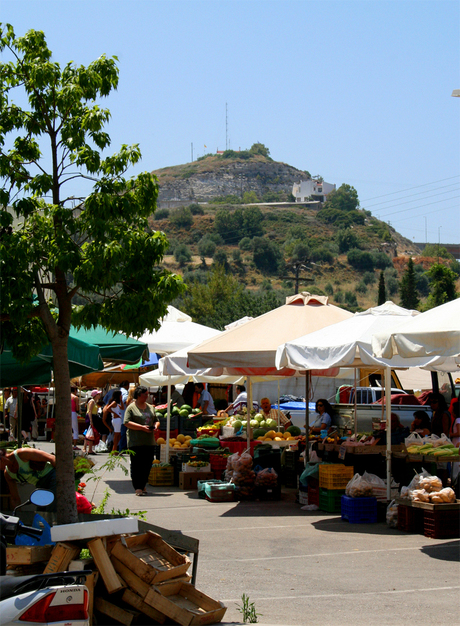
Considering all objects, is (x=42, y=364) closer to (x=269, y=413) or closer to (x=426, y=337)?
(x=426, y=337)

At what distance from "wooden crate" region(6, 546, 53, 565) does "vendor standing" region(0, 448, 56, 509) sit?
1.58 meters

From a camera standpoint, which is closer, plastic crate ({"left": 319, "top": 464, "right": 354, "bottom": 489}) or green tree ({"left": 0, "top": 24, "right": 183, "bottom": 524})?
green tree ({"left": 0, "top": 24, "right": 183, "bottom": 524})

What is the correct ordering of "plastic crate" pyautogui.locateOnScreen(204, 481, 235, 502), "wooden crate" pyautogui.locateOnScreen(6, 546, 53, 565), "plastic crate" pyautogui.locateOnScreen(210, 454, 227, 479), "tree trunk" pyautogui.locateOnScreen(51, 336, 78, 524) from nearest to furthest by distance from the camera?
"wooden crate" pyautogui.locateOnScreen(6, 546, 53, 565), "tree trunk" pyautogui.locateOnScreen(51, 336, 78, 524), "plastic crate" pyautogui.locateOnScreen(204, 481, 235, 502), "plastic crate" pyautogui.locateOnScreen(210, 454, 227, 479)

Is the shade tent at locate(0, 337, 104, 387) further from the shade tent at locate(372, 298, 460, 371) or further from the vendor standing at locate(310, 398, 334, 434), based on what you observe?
the vendor standing at locate(310, 398, 334, 434)

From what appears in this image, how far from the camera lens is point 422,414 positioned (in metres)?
12.3

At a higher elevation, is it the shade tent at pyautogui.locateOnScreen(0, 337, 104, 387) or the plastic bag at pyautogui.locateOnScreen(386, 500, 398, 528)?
the shade tent at pyautogui.locateOnScreen(0, 337, 104, 387)

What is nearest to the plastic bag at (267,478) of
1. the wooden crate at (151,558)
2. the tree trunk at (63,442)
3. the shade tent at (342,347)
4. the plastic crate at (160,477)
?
the shade tent at (342,347)

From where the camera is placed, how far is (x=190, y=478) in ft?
46.4

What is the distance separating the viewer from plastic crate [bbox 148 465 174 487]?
14.6 metres

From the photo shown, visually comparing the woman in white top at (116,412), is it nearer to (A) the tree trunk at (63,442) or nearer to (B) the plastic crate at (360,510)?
(B) the plastic crate at (360,510)

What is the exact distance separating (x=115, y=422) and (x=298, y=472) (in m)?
7.65

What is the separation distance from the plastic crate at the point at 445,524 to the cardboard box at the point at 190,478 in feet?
20.5

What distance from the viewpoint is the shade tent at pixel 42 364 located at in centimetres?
781

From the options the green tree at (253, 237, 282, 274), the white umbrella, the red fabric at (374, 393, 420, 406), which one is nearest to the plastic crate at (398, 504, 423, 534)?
the white umbrella
